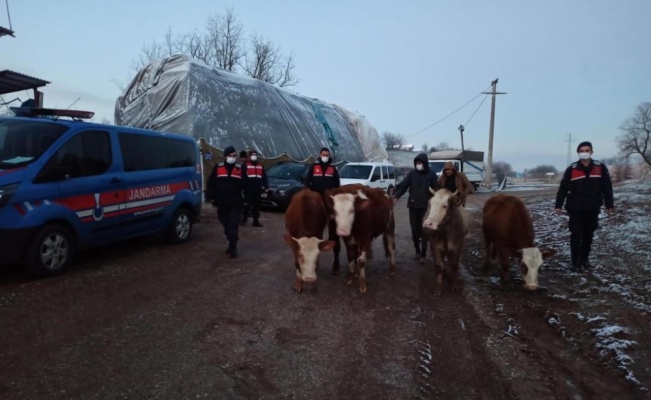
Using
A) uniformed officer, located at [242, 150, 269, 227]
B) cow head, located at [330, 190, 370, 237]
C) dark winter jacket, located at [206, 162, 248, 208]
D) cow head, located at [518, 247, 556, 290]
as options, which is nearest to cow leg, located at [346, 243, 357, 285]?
cow head, located at [330, 190, 370, 237]

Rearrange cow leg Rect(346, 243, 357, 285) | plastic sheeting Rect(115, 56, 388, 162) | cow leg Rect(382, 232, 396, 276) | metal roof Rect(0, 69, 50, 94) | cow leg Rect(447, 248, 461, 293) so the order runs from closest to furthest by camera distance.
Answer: cow leg Rect(447, 248, 461, 293) < cow leg Rect(346, 243, 357, 285) < cow leg Rect(382, 232, 396, 276) < metal roof Rect(0, 69, 50, 94) < plastic sheeting Rect(115, 56, 388, 162)

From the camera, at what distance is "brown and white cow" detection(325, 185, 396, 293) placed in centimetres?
630

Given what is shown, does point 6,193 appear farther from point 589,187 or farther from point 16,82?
point 589,187

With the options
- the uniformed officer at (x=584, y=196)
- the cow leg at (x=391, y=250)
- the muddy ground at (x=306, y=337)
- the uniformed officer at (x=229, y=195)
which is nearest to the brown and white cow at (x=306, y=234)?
the muddy ground at (x=306, y=337)

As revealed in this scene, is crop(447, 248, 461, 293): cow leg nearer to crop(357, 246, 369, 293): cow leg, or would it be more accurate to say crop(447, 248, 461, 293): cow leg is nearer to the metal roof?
crop(357, 246, 369, 293): cow leg

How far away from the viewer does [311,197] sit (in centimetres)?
680

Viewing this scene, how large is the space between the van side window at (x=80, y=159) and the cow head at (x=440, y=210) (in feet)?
16.1

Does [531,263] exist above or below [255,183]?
below

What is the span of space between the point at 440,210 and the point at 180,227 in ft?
17.1

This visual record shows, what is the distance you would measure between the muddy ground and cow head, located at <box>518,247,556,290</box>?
233mm

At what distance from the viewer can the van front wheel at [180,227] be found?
29.0ft

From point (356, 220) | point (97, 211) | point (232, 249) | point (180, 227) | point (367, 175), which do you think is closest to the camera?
point (356, 220)

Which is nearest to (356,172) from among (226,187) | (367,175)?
(367,175)

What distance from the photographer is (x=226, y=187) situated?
8070 millimetres
